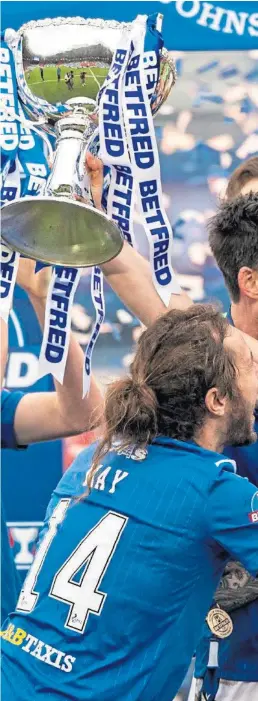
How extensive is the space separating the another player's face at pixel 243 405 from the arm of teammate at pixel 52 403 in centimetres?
75

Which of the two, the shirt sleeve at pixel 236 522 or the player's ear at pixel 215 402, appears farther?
the player's ear at pixel 215 402

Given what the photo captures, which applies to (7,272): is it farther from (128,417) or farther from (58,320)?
(128,417)

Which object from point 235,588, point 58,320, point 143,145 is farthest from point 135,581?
point 143,145

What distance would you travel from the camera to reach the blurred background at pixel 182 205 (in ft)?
12.8

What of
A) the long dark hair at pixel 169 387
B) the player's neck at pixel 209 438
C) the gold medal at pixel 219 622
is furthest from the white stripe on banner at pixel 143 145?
the gold medal at pixel 219 622

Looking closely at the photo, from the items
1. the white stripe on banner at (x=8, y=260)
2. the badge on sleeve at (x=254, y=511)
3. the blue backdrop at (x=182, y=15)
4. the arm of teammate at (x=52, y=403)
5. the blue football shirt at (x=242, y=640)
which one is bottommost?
the blue football shirt at (x=242, y=640)

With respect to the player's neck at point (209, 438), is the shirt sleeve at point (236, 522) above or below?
below

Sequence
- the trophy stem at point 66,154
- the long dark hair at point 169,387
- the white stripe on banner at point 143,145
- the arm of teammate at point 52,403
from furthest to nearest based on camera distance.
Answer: the arm of teammate at point 52,403, the white stripe on banner at point 143,145, the trophy stem at point 66,154, the long dark hair at point 169,387

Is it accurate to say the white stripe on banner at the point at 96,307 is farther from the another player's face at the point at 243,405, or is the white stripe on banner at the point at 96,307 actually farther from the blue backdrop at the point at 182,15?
the blue backdrop at the point at 182,15

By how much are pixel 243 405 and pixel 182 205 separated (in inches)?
71.3

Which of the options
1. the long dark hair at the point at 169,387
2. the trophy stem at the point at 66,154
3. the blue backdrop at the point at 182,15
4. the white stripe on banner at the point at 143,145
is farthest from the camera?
the blue backdrop at the point at 182,15

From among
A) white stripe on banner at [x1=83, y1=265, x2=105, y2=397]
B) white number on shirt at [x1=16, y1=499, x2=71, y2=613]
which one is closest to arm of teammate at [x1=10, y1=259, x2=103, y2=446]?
white stripe on banner at [x1=83, y1=265, x2=105, y2=397]

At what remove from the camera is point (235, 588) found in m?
2.46

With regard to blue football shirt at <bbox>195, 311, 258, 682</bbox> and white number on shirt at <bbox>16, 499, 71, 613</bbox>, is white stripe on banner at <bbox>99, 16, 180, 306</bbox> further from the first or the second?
white number on shirt at <bbox>16, 499, 71, 613</bbox>
